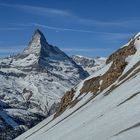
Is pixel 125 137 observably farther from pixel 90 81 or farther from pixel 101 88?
pixel 90 81

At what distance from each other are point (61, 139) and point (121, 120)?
452 inches

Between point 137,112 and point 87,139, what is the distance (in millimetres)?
4908

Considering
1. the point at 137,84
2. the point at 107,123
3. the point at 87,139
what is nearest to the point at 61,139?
the point at 107,123

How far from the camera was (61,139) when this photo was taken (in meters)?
51.3

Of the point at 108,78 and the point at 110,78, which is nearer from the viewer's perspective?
the point at 110,78

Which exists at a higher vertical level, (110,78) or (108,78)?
(108,78)

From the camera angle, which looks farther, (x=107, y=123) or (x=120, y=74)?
(x=120, y=74)

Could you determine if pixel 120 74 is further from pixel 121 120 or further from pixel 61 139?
pixel 121 120

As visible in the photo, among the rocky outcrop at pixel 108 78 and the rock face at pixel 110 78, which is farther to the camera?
the rocky outcrop at pixel 108 78

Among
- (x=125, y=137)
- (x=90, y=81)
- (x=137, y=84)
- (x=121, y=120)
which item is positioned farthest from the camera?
(x=90, y=81)

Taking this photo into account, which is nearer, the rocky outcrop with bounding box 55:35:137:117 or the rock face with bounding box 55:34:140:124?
the rock face with bounding box 55:34:140:124

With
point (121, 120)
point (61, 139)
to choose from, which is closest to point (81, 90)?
point (61, 139)

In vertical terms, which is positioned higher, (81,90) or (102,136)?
(81,90)

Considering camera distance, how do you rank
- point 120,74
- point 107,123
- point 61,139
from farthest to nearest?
point 120,74, point 61,139, point 107,123
